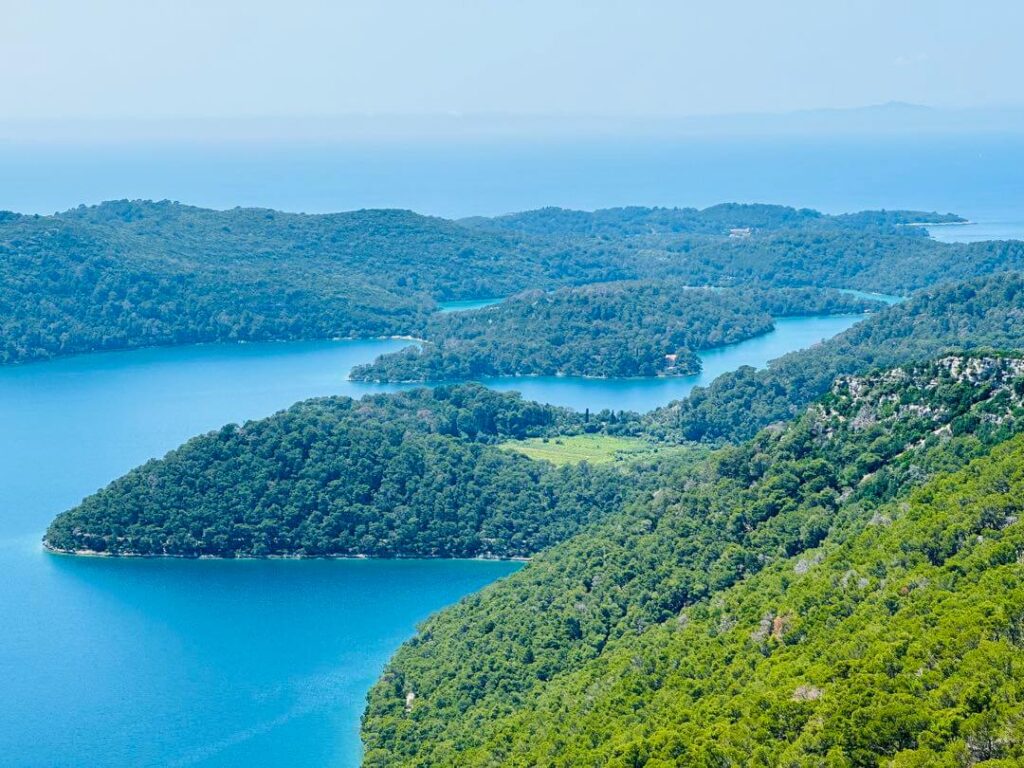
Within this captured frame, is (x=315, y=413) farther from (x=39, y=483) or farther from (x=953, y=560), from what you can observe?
(x=953, y=560)

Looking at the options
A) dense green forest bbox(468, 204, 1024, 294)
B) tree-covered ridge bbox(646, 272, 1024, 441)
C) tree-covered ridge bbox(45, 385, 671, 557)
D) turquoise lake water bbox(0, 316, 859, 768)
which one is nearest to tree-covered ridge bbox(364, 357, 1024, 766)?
turquoise lake water bbox(0, 316, 859, 768)

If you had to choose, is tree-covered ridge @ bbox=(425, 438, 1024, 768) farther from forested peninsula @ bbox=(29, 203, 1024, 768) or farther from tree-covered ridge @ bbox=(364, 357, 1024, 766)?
tree-covered ridge @ bbox=(364, 357, 1024, 766)

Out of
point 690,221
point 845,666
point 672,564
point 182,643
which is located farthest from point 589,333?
point 845,666

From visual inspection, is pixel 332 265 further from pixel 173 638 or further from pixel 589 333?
pixel 173 638

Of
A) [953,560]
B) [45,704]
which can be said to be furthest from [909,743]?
[45,704]

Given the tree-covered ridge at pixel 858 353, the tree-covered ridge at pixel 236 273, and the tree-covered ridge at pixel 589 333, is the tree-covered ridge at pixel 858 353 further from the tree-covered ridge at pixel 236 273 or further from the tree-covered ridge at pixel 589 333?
the tree-covered ridge at pixel 236 273

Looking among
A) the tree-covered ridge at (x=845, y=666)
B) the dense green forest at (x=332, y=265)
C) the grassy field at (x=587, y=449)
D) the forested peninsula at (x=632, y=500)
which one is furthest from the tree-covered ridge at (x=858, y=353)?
the tree-covered ridge at (x=845, y=666)
